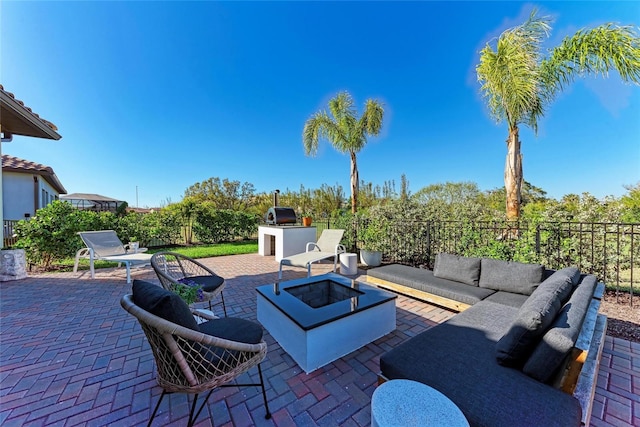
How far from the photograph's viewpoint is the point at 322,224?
10.5 m

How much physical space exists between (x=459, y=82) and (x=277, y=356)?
32.3 ft

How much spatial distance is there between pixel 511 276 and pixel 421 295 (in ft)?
3.83

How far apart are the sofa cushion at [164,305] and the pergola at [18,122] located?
215 inches

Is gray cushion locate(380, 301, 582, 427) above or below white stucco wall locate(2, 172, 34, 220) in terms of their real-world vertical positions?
below

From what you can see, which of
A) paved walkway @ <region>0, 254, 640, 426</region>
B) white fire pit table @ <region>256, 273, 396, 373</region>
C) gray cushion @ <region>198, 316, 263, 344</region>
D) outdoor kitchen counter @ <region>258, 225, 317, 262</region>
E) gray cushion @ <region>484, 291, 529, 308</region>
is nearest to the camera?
paved walkway @ <region>0, 254, 640, 426</region>

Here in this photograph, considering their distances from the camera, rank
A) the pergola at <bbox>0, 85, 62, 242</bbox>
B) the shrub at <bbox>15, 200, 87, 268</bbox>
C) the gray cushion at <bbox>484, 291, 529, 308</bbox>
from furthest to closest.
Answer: the shrub at <bbox>15, 200, 87, 268</bbox> < the pergola at <bbox>0, 85, 62, 242</bbox> < the gray cushion at <bbox>484, 291, 529, 308</bbox>

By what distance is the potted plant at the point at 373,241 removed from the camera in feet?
20.3

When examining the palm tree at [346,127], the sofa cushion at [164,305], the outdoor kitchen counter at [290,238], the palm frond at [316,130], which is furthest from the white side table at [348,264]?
the palm frond at [316,130]

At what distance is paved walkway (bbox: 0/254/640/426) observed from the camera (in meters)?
1.67

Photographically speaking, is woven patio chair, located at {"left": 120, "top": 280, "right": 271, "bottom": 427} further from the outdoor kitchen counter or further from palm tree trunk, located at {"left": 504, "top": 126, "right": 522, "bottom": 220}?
palm tree trunk, located at {"left": 504, "top": 126, "right": 522, "bottom": 220}

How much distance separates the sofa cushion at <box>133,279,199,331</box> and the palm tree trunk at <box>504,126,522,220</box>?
20.1 feet

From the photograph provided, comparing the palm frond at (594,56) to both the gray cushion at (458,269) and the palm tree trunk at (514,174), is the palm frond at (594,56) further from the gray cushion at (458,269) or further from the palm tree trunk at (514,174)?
the gray cushion at (458,269)

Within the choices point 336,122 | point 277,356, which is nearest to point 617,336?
point 277,356

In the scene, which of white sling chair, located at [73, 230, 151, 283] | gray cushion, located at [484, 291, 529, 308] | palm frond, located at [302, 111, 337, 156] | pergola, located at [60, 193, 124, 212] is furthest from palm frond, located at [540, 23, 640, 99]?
pergola, located at [60, 193, 124, 212]
